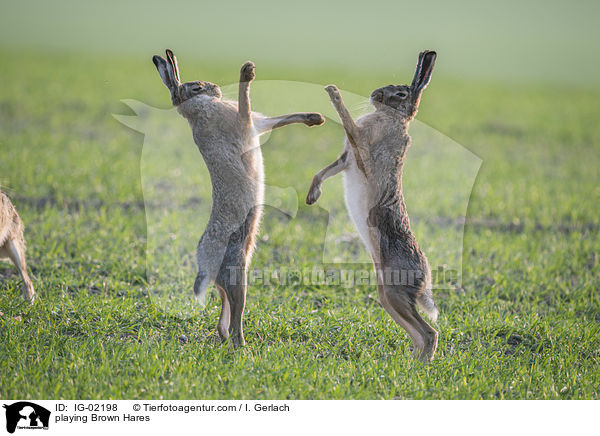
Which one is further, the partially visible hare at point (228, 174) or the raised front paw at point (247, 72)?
the partially visible hare at point (228, 174)

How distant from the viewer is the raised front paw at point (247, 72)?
4.94 m

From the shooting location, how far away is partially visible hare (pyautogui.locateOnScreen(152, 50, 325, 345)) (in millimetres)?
5102

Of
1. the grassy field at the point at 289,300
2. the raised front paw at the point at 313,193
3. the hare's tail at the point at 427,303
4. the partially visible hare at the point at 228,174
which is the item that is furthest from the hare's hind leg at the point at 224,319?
the hare's tail at the point at 427,303

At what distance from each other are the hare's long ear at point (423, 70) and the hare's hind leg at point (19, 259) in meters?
3.78

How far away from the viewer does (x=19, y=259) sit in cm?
596

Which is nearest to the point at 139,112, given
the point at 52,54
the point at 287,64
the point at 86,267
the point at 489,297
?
the point at 86,267

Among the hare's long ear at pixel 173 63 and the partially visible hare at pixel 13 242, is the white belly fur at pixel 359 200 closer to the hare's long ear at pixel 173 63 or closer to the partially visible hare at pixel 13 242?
the hare's long ear at pixel 173 63

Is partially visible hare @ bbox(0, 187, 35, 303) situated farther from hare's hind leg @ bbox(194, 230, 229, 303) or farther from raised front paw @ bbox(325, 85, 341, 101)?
raised front paw @ bbox(325, 85, 341, 101)

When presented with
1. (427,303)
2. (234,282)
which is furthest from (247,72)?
(427,303)

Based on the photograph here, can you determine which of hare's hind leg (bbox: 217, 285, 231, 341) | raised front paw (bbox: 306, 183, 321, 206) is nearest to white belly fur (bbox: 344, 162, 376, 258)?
raised front paw (bbox: 306, 183, 321, 206)

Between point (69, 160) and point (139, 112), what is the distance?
513cm

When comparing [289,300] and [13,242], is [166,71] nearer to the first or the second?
[13,242]

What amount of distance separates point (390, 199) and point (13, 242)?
11.1ft
